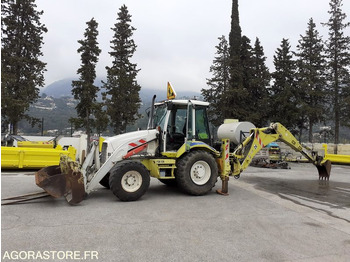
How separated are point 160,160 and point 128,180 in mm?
1104

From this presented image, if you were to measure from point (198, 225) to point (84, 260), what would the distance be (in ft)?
7.53

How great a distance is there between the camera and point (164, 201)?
7.44m

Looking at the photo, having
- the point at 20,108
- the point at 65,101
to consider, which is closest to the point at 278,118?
the point at 20,108

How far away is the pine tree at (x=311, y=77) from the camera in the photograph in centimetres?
3048

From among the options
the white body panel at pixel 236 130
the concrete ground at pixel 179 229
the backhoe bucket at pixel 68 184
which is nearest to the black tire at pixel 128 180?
the concrete ground at pixel 179 229

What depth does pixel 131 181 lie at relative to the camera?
7.25 metres

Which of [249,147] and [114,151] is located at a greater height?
[249,147]

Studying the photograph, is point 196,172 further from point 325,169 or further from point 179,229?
point 325,169

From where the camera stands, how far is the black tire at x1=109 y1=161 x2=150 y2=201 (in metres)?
6.96

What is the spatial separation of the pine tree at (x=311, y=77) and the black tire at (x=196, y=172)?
25.3 meters

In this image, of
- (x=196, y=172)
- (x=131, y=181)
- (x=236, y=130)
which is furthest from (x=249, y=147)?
(x=131, y=181)

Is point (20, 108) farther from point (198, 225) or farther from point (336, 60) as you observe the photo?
point (336, 60)

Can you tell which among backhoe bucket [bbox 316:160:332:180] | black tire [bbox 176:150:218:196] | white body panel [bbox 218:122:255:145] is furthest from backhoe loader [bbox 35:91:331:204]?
backhoe bucket [bbox 316:160:332:180]

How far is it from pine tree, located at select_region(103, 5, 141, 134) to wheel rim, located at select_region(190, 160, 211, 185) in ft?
73.1
